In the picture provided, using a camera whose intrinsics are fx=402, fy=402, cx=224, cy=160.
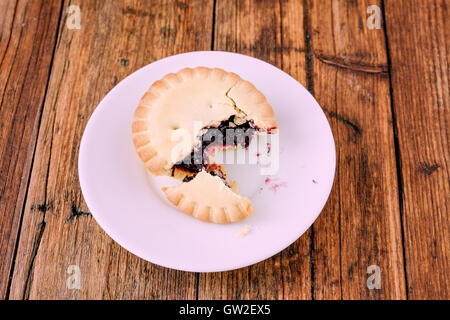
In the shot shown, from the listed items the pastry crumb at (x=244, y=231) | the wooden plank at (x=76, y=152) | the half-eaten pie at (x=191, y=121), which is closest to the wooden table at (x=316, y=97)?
the wooden plank at (x=76, y=152)

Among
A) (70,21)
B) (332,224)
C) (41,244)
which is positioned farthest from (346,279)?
(70,21)

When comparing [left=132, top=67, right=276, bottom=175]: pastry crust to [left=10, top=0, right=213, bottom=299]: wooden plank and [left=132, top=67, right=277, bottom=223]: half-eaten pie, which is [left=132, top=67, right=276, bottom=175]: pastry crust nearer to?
[left=132, top=67, right=277, bottom=223]: half-eaten pie

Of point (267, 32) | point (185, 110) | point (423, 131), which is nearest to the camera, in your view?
point (185, 110)

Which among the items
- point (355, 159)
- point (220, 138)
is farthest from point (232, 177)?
point (355, 159)

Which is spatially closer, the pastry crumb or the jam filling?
the pastry crumb

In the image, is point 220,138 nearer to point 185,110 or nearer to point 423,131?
point 185,110

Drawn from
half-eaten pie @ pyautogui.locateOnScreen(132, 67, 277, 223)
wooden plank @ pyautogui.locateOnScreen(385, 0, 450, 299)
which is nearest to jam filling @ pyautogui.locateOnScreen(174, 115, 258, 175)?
half-eaten pie @ pyautogui.locateOnScreen(132, 67, 277, 223)

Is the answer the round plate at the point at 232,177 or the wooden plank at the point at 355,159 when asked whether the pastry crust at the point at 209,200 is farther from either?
the wooden plank at the point at 355,159
